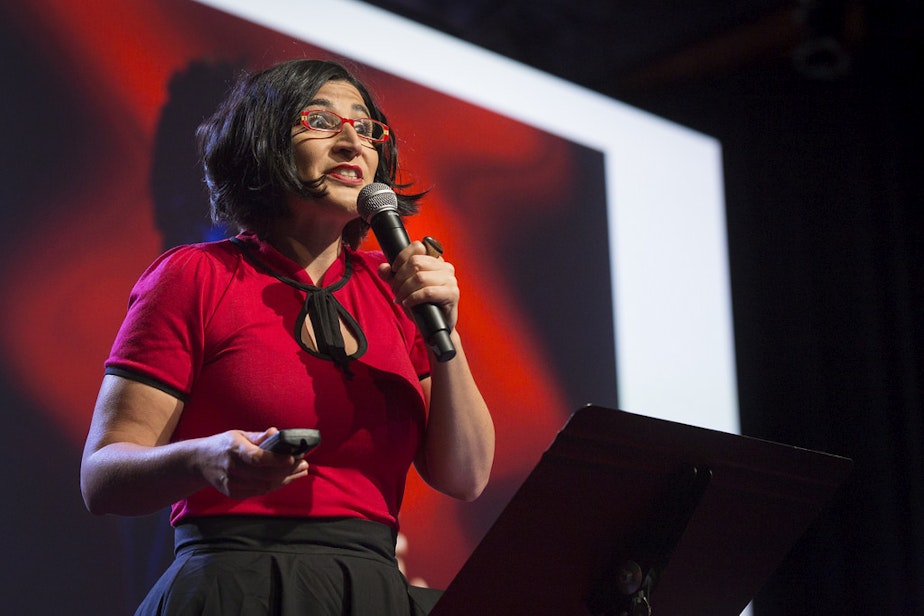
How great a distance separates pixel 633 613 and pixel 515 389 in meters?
1.22

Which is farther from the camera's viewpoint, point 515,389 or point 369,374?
point 515,389

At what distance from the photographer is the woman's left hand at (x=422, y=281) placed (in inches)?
49.9

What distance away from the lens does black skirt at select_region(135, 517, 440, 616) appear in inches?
46.6

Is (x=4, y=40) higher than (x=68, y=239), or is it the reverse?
(x=4, y=40)

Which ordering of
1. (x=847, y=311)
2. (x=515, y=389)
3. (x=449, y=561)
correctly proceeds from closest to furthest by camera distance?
(x=449, y=561) < (x=515, y=389) < (x=847, y=311)

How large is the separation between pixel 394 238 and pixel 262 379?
0.88ft

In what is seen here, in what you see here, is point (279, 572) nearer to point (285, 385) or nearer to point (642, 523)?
point (285, 385)

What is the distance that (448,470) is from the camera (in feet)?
4.83

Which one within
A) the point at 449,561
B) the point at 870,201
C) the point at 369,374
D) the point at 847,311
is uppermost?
the point at 870,201

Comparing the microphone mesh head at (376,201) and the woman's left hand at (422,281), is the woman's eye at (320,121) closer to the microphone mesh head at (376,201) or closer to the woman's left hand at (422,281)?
the microphone mesh head at (376,201)

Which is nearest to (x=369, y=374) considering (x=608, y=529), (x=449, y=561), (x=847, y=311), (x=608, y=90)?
(x=608, y=529)

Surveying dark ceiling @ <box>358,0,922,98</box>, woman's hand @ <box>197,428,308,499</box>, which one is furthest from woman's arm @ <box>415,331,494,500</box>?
dark ceiling @ <box>358,0,922,98</box>

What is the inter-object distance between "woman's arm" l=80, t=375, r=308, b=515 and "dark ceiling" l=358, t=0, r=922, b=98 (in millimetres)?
2592

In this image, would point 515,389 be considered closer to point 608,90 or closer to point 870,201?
point 608,90
